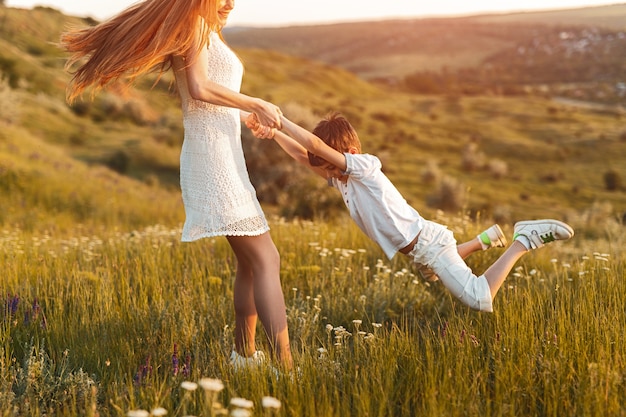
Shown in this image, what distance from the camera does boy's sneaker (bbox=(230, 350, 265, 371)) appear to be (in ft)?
11.2

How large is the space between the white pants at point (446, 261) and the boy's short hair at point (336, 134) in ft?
2.46

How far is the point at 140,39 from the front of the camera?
3.86 meters

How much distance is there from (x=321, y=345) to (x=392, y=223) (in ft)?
3.71

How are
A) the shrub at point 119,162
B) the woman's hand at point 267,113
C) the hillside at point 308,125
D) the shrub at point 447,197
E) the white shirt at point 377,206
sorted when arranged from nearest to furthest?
the woman's hand at point 267,113 < the white shirt at point 377,206 < the hillside at point 308,125 < the shrub at point 119,162 < the shrub at point 447,197

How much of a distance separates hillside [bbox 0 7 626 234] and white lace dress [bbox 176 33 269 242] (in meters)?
0.37

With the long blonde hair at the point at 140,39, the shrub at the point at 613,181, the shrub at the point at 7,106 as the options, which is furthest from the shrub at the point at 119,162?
the shrub at the point at 613,181

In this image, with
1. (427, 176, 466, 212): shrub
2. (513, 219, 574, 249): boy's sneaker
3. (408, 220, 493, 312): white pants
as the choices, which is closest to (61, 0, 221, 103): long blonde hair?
(408, 220, 493, 312): white pants

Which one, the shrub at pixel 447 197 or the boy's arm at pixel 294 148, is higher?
the boy's arm at pixel 294 148

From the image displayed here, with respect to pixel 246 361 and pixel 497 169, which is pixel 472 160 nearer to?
pixel 497 169

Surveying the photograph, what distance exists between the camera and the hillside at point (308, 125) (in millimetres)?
20953

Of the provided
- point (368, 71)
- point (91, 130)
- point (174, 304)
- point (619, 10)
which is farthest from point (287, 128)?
point (368, 71)

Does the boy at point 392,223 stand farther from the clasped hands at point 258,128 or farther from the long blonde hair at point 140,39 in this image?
the long blonde hair at point 140,39

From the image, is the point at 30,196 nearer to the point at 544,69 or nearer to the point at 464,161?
the point at 464,161

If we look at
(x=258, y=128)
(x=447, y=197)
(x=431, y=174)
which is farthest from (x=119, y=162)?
(x=258, y=128)
